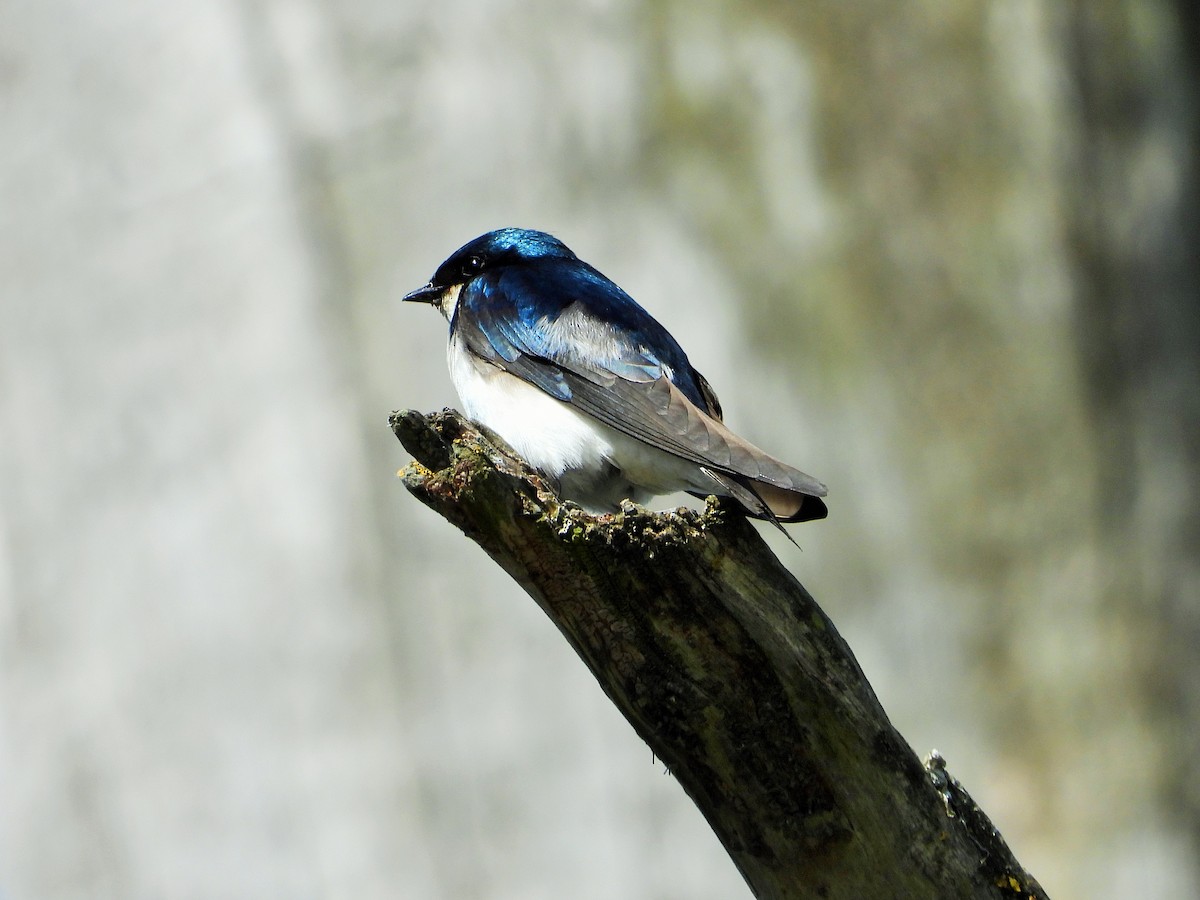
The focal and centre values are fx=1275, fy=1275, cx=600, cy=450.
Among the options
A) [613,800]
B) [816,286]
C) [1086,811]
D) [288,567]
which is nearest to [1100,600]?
[1086,811]

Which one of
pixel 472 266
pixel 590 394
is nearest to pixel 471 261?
pixel 472 266

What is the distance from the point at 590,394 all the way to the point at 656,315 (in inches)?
93.7

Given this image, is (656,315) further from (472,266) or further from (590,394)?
(590,394)

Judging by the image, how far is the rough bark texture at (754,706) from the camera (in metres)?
2.53

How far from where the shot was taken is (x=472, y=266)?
466 centimetres

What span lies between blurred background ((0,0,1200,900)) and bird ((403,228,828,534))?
1794 millimetres

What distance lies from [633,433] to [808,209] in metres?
2.85

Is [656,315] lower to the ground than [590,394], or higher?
higher

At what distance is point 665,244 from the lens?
590cm

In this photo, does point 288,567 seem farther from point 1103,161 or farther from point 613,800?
point 1103,161

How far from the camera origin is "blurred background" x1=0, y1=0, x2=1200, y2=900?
570 cm

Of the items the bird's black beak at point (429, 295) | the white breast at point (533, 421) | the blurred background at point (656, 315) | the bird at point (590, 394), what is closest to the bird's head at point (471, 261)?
the bird's black beak at point (429, 295)

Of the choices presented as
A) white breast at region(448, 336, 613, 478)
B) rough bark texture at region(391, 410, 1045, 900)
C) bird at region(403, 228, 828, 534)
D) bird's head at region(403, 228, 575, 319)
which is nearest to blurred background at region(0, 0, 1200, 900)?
bird's head at region(403, 228, 575, 319)

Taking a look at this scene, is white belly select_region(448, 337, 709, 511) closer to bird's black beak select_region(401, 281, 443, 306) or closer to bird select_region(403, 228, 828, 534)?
bird select_region(403, 228, 828, 534)
